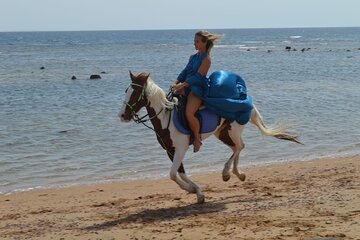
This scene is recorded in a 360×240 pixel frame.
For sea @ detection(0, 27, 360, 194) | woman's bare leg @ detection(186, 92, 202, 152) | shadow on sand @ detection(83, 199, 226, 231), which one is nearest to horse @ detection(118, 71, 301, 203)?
woman's bare leg @ detection(186, 92, 202, 152)

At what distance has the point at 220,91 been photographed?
870cm

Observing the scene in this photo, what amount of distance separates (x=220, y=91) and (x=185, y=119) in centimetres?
65

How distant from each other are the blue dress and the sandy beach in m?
1.23

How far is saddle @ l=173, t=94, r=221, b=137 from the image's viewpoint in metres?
8.48

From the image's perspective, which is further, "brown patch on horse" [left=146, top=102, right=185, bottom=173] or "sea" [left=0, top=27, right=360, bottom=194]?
"sea" [left=0, top=27, right=360, bottom=194]

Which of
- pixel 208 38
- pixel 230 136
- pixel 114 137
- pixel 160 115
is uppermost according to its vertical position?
pixel 208 38

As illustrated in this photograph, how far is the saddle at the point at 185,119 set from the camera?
8477mm

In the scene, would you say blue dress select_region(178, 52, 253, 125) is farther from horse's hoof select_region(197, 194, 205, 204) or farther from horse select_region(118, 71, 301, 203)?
horse's hoof select_region(197, 194, 205, 204)

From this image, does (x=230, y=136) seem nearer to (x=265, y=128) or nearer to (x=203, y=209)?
(x=265, y=128)

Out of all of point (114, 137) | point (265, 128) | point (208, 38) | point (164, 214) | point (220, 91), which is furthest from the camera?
point (114, 137)

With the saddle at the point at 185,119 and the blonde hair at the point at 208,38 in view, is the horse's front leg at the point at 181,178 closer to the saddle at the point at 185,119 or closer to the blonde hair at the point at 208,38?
the saddle at the point at 185,119

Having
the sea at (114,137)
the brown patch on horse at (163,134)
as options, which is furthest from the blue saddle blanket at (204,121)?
the sea at (114,137)

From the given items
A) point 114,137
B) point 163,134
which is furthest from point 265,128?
point 114,137

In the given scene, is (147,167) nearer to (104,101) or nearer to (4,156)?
(4,156)
